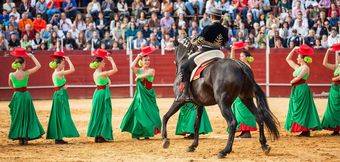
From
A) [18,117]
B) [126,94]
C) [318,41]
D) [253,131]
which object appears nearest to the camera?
[18,117]

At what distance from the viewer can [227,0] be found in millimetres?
26875

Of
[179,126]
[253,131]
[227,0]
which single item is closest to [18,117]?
[179,126]

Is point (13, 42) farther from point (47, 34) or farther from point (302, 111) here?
point (302, 111)

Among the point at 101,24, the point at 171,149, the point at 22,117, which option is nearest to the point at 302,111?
the point at 171,149

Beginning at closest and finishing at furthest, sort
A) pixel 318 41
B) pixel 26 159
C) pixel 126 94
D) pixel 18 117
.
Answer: pixel 26 159, pixel 18 117, pixel 318 41, pixel 126 94

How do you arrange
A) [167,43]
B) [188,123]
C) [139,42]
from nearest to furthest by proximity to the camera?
[188,123]
[167,43]
[139,42]

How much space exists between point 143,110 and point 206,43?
2.64 metres

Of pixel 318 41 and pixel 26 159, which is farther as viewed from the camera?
pixel 318 41

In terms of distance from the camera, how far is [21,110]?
14594 mm

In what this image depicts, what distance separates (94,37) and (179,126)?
10.9 metres

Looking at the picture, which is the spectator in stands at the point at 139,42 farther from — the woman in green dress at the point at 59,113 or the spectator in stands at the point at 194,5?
the woman in green dress at the point at 59,113

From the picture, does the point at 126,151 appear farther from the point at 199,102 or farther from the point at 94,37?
the point at 94,37

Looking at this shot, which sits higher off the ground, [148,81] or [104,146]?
[148,81]

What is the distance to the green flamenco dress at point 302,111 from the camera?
15.4 m
